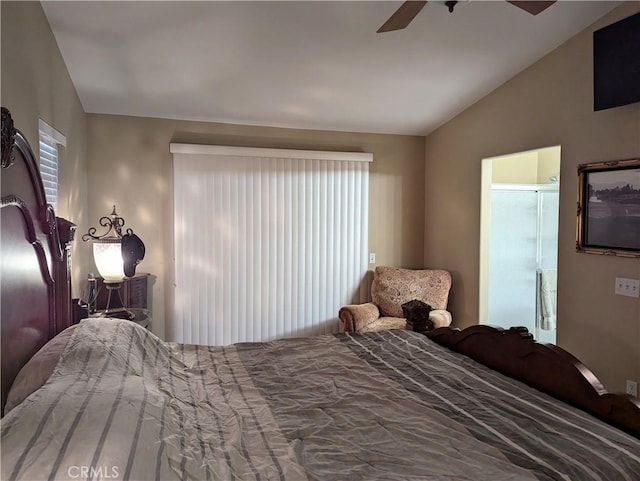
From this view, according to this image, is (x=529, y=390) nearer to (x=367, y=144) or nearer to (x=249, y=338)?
(x=249, y=338)

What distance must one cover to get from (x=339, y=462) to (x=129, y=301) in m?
2.66

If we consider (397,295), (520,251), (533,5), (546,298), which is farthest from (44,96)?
(546,298)

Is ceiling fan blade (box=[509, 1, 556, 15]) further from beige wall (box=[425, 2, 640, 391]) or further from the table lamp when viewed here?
the table lamp

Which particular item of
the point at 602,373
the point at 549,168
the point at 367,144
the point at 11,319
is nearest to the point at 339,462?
the point at 11,319

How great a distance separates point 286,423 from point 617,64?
2675mm

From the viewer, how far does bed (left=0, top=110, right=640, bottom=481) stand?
4.02 ft

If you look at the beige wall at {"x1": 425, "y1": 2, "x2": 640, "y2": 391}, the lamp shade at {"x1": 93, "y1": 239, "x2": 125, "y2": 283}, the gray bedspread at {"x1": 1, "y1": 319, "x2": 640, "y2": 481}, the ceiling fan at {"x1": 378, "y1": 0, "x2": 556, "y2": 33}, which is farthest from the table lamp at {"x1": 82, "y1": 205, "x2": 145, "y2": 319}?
the beige wall at {"x1": 425, "y1": 2, "x2": 640, "y2": 391}

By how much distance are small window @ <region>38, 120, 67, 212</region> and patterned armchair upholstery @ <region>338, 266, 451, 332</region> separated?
2513 mm

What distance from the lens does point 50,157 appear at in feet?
9.01

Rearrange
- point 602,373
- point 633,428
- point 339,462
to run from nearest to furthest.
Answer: point 339,462, point 633,428, point 602,373

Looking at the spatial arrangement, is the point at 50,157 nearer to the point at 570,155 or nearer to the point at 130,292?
the point at 130,292

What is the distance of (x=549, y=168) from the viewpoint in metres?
4.75

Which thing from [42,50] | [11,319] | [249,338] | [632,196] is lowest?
[249,338]

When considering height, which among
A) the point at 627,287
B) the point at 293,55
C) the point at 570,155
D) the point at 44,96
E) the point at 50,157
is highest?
the point at 293,55
